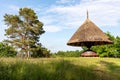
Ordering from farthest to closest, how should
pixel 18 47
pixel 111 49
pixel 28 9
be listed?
pixel 111 49
pixel 28 9
pixel 18 47

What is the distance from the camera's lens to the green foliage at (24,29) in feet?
138

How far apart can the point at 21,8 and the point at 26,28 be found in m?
3.93

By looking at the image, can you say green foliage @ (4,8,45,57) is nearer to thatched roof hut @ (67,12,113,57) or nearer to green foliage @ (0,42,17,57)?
green foliage @ (0,42,17,57)

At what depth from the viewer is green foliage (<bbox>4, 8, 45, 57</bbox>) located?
41978 mm

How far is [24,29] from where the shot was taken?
4359 centimetres

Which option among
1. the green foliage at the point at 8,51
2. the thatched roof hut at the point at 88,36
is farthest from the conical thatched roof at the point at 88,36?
the green foliage at the point at 8,51

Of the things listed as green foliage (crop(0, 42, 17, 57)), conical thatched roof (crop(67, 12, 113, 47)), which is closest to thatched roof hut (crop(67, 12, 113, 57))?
conical thatched roof (crop(67, 12, 113, 47))

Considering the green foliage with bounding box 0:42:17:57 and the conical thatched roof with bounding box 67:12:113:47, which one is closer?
the conical thatched roof with bounding box 67:12:113:47

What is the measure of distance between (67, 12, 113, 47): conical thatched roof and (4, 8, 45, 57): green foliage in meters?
22.0

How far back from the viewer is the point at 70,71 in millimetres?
8164

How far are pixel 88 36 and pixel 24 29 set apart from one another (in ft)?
83.1

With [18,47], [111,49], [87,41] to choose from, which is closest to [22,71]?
[87,41]

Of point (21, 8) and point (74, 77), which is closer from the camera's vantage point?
point (74, 77)

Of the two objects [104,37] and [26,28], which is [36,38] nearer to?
[26,28]
